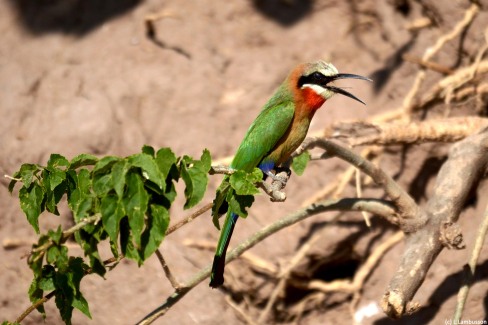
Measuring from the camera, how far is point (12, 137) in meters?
3.59

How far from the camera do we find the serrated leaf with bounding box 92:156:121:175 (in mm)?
1634

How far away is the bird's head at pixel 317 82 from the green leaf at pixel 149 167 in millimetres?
1261

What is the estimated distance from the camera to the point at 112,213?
5.33 feet

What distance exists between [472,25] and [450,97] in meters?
0.36

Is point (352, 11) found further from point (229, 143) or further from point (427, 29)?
point (229, 143)

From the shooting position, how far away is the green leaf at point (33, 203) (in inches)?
73.3

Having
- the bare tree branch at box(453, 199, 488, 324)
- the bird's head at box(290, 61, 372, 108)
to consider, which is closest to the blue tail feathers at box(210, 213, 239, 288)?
the bird's head at box(290, 61, 372, 108)

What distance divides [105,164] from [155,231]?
7.4 inches

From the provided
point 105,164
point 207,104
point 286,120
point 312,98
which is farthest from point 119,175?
point 207,104

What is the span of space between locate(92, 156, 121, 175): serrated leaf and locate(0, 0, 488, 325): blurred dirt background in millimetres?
1653

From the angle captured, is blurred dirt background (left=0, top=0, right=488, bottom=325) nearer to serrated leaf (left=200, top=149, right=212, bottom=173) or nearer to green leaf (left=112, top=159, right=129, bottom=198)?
serrated leaf (left=200, top=149, right=212, bottom=173)

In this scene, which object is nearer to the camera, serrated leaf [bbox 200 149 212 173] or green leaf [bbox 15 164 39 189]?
serrated leaf [bbox 200 149 212 173]

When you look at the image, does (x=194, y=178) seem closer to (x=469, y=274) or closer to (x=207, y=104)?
(x=469, y=274)

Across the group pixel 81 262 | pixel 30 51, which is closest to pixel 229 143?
pixel 30 51
